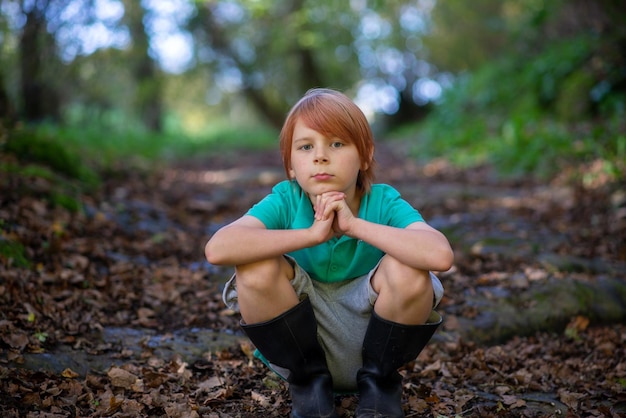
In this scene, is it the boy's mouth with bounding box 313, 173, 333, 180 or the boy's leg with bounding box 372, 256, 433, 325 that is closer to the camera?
the boy's leg with bounding box 372, 256, 433, 325

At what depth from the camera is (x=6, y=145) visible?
5.25 meters

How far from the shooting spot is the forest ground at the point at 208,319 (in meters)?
Result: 2.62

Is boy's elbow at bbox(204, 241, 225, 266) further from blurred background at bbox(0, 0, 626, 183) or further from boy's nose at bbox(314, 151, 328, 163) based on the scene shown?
blurred background at bbox(0, 0, 626, 183)

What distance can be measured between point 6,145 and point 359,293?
428 centimetres

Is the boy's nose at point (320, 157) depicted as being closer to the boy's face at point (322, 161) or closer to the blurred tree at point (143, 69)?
the boy's face at point (322, 161)

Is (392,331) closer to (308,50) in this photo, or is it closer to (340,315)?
(340,315)

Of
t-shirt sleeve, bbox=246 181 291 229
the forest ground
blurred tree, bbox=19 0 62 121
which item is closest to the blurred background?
blurred tree, bbox=19 0 62 121

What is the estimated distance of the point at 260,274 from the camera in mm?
2174

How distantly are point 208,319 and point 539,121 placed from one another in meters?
7.18

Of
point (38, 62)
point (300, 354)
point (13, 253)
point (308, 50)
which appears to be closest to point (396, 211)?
point (300, 354)

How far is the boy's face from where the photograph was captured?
2.32 m

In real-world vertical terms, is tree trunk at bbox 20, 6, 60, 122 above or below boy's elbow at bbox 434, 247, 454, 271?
above

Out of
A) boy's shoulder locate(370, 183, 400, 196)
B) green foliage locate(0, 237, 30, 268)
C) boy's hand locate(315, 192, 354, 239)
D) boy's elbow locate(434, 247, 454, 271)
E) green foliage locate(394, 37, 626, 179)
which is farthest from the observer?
green foliage locate(394, 37, 626, 179)

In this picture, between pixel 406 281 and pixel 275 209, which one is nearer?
pixel 406 281
